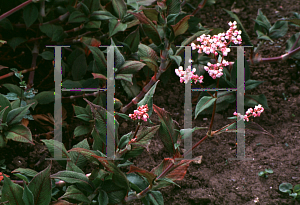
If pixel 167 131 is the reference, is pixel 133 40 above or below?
above

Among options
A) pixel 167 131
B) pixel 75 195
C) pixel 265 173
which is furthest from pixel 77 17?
pixel 265 173

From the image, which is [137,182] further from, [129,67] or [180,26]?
[180,26]

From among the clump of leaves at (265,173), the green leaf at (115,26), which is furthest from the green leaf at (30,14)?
the clump of leaves at (265,173)

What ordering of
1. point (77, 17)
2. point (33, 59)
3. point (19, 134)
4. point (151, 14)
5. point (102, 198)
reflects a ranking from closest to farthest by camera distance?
point (102, 198)
point (19, 134)
point (151, 14)
point (77, 17)
point (33, 59)

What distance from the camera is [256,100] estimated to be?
1628 millimetres

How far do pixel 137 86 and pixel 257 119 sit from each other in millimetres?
646

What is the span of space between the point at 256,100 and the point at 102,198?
92 centimetres

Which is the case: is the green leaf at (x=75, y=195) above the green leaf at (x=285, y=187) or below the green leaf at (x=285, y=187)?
above

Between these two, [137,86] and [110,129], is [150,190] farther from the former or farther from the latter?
[137,86]

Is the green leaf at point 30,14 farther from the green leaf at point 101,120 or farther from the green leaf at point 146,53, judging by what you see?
the green leaf at point 101,120

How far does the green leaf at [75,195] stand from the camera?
1.12m

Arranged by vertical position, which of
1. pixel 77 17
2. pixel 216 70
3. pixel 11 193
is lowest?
pixel 11 193

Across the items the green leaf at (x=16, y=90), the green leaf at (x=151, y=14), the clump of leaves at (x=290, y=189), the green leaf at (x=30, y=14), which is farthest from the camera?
the green leaf at (x=30, y=14)

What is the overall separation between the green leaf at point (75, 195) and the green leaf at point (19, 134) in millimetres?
304
